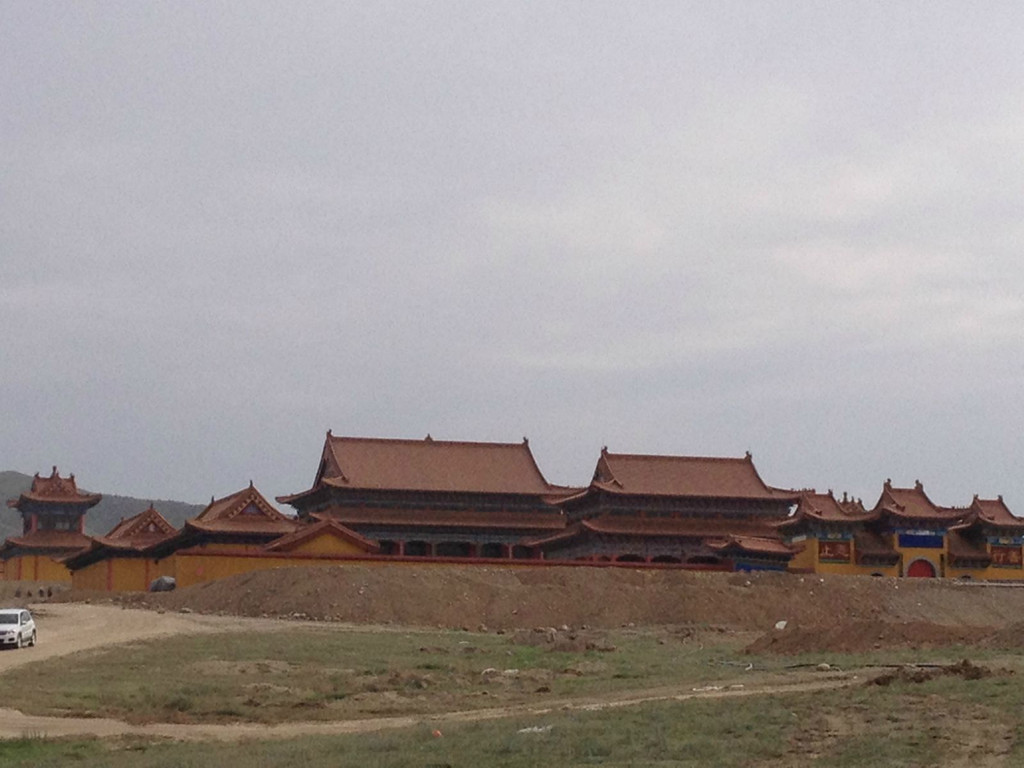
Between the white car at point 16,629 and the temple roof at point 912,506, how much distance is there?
4269 cm

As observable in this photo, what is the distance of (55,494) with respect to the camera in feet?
329

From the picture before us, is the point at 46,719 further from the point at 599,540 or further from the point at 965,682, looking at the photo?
the point at 599,540

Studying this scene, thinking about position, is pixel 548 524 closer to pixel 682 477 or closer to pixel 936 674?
pixel 682 477

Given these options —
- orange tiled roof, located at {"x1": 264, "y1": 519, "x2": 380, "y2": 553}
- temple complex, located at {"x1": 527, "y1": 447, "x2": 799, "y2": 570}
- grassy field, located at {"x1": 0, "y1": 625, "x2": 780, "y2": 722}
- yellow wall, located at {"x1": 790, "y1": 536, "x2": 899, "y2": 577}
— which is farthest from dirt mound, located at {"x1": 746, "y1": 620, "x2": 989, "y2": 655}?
temple complex, located at {"x1": 527, "y1": 447, "x2": 799, "y2": 570}

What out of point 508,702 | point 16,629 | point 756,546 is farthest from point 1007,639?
point 756,546

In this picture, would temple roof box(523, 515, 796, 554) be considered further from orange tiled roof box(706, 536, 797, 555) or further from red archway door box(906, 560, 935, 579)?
red archway door box(906, 560, 935, 579)

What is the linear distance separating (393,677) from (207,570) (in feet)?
106

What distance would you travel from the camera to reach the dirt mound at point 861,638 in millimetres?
44656

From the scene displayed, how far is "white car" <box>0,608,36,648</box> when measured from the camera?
4569 cm

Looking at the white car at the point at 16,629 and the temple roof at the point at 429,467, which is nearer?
the white car at the point at 16,629

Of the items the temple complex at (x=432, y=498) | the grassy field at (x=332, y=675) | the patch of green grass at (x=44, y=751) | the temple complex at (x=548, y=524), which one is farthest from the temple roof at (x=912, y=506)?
the patch of green grass at (x=44, y=751)

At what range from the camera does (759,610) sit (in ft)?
214

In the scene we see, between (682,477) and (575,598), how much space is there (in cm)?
1907

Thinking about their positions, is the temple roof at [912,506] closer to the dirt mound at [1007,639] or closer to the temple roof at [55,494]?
the dirt mound at [1007,639]
